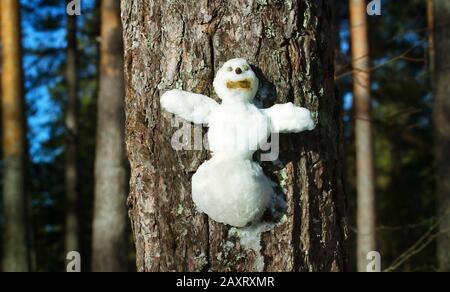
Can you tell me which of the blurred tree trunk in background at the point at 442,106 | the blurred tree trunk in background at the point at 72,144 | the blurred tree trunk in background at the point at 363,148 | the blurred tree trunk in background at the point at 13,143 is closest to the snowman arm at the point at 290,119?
the blurred tree trunk in background at the point at 442,106

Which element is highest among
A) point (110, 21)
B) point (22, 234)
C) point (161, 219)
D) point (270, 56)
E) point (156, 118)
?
point (110, 21)

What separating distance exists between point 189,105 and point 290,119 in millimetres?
321

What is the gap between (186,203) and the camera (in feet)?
5.79

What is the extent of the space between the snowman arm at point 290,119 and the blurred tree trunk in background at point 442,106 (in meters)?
3.77

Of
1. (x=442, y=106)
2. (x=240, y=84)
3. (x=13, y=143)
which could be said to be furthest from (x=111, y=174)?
(x=240, y=84)

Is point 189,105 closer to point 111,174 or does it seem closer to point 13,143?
point 111,174

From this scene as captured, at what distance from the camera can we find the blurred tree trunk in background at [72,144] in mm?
8008

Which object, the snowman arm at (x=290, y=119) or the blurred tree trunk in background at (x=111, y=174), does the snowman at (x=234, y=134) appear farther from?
the blurred tree trunk in background at (x=111, y=174)

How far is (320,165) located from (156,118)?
565mm

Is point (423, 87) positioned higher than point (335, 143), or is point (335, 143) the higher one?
point (423, 87)

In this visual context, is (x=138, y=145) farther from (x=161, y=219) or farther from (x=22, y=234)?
Result: (x=22, y=234)

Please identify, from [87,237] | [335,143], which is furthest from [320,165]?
[87,237]

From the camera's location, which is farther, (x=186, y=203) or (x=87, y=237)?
(x=87, y=237)

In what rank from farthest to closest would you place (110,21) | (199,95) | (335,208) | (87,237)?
(87,237) < (110,21) < (335,208) < (199,95)
